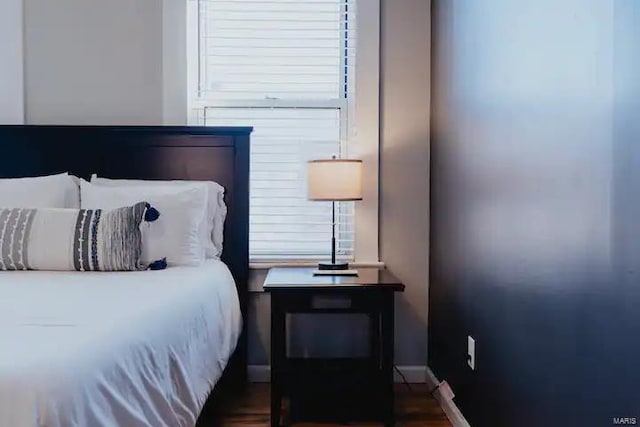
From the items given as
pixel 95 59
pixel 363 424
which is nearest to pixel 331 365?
pixel 363 424

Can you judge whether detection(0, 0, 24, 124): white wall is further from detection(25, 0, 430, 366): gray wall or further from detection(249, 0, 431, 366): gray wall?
detection(249, 0, 431, 366): gray wall

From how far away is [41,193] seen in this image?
2.65 m

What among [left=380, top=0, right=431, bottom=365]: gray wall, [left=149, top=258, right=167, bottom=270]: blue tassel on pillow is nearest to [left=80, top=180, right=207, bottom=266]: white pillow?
[left=149, top=258, right=167, bottom=270]: blue tassel on pillow

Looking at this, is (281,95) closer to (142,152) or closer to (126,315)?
(142,152)

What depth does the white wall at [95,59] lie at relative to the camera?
3012mm

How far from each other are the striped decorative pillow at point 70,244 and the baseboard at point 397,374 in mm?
973

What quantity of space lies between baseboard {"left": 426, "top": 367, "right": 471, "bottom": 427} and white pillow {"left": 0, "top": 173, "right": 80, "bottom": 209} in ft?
6.38

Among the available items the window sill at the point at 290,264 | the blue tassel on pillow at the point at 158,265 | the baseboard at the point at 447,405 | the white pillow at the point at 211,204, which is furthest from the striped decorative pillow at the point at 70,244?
the baseboard at the point at 447,405

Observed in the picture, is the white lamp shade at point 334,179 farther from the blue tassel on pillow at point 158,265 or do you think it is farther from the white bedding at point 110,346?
the blue tassel on pillow at point 158,265

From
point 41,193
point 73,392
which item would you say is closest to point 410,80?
point 41,193

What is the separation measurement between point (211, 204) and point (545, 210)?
1.72 meters

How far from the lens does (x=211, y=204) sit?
9.23 feet

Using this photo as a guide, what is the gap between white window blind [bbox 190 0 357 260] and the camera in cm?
306

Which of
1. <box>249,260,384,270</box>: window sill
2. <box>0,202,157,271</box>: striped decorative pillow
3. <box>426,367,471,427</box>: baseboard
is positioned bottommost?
<box>426,367,471,427</box>: baseboard
